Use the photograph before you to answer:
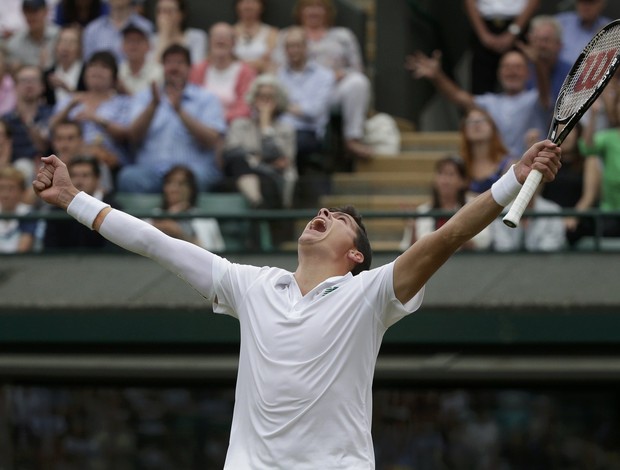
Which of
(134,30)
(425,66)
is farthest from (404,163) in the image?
(134,30)

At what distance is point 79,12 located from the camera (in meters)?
12.4

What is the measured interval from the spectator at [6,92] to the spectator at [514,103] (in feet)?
11.2

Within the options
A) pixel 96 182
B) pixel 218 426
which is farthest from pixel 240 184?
pixel 218 426

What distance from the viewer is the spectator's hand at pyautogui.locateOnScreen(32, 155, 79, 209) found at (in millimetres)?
5410

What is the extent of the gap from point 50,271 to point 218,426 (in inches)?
61.0

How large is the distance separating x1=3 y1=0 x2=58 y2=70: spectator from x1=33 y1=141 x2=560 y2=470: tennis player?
7.08 metres

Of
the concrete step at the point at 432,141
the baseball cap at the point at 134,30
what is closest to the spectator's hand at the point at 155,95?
the baseball cap at the point at 134,30

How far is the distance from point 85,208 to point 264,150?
16.3 ft

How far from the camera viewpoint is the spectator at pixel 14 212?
10008mm

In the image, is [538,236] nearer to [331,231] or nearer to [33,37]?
[331,231]

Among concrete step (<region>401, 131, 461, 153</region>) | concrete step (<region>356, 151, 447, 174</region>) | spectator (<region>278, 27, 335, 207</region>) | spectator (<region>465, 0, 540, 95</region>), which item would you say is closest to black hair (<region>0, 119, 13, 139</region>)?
spectator (<region>278, 27, 335, 207</region>)

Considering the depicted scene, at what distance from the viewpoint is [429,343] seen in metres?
8.90

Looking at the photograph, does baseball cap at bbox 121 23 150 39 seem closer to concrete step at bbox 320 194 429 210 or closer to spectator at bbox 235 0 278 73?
spectator at bbox 235 0 278 73

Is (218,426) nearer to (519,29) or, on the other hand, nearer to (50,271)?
(50,271)
